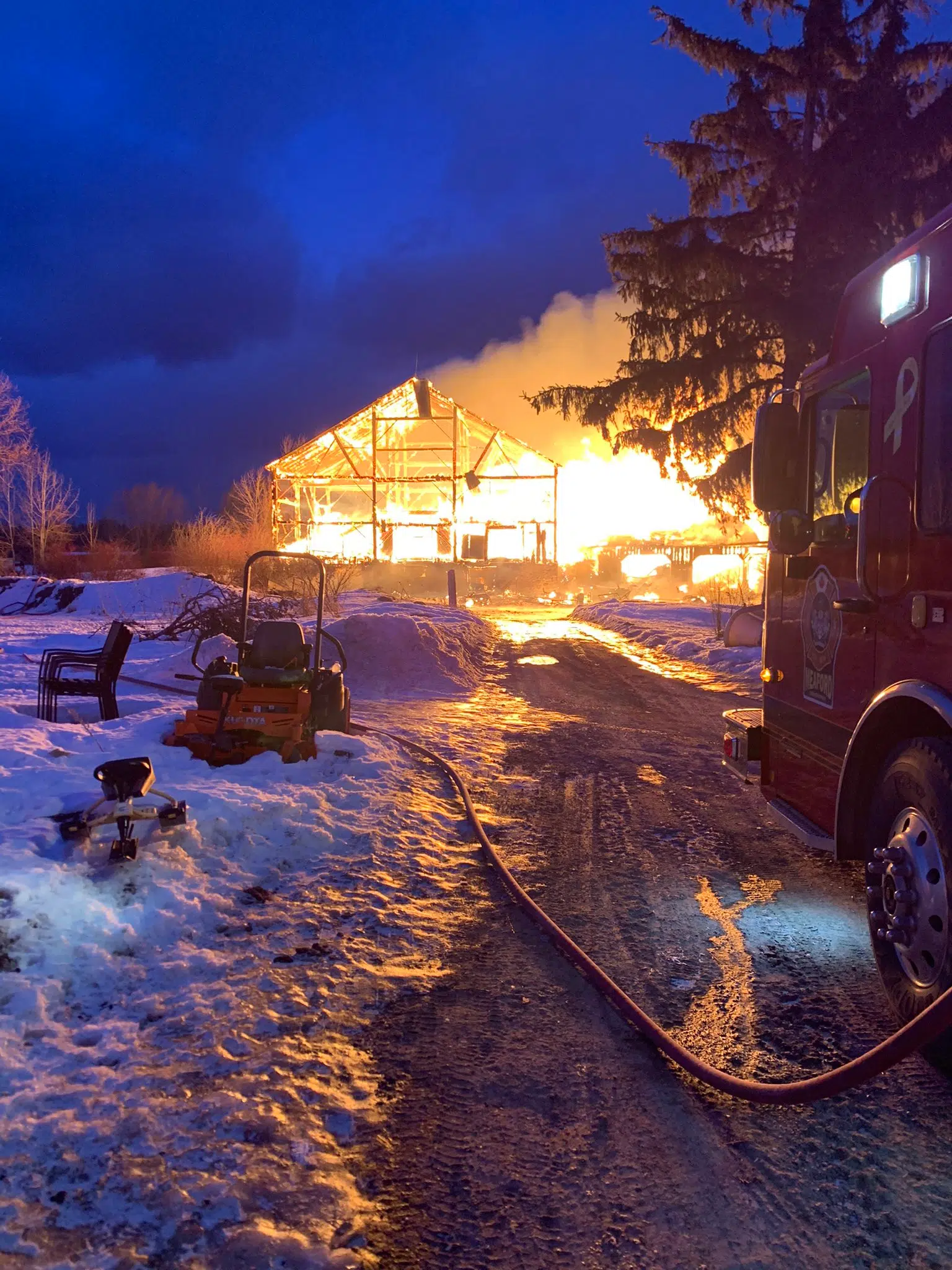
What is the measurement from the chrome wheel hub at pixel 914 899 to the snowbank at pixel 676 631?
996cm

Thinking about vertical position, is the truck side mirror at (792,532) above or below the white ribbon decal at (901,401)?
below

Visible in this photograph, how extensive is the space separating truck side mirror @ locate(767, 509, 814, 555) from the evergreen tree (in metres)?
12.2

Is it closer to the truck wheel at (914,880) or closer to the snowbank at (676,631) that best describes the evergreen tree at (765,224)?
the snowbank at (676,631)

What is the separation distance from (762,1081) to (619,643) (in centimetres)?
1532

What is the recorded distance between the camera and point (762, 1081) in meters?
2.88

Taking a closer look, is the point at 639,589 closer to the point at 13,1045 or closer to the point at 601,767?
the point at 601,767

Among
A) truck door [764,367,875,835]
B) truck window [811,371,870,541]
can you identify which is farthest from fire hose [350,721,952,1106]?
truck window [811,371,870,541]

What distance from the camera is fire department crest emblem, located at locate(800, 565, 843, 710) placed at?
4004mm

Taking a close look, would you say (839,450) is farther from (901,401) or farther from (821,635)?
(821,635)

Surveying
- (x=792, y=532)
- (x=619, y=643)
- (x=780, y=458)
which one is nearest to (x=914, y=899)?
(x=792, y=532)

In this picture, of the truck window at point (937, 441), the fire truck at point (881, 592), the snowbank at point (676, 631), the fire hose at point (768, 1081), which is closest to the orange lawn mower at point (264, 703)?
the fire hose at point (768, 1081)

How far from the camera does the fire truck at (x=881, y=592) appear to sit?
116 inches

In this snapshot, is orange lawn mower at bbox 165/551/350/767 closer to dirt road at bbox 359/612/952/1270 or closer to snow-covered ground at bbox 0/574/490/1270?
snow-covered ground at bbox 0/574/490/1270

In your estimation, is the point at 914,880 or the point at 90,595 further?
the point at 90,595
